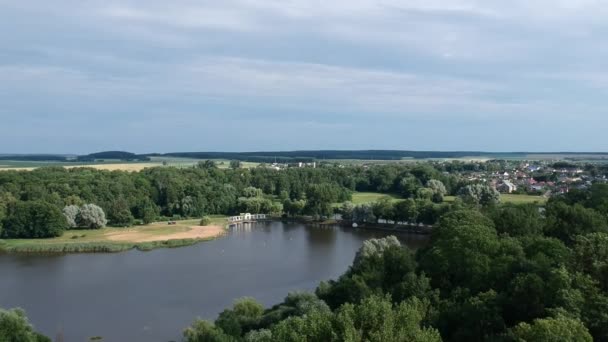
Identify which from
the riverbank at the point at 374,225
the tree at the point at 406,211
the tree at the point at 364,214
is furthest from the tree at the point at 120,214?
the tree at the point at 406,211

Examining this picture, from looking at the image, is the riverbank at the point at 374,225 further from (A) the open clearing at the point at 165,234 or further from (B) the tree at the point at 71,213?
(B) the tree at the point at 71,213

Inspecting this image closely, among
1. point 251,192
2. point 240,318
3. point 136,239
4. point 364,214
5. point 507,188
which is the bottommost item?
point 136,239

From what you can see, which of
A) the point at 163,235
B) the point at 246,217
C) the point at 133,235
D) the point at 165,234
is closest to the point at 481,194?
the point at 246,217

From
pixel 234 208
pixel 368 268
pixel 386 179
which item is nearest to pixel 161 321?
pixel 368 268

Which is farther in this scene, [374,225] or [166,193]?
[166,193]

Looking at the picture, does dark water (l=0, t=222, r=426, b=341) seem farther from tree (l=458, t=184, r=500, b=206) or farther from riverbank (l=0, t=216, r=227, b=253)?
tree (l=458, t=184, r=500, b=206)

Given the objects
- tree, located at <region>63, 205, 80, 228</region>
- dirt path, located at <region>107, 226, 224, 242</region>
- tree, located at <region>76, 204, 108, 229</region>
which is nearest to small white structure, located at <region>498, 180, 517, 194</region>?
dirt path, located at <region>107, 226, 224, 242</region>

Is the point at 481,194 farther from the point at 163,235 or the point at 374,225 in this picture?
the point at 163,235
